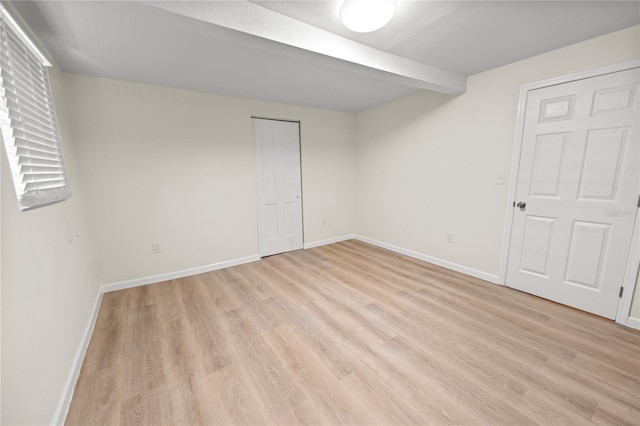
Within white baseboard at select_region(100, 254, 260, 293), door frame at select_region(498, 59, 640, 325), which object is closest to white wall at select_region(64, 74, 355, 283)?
white baseboard at select_region(100, 254, 260, 293)

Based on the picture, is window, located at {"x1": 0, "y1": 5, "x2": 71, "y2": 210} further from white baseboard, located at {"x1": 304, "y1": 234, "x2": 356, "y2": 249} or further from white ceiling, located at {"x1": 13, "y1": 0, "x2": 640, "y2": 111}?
white baseboard, located at {"x1": 304, "y1": 234, "x2": 356, "y2": 249}

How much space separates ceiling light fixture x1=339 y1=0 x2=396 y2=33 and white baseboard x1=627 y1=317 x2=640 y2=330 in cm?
302

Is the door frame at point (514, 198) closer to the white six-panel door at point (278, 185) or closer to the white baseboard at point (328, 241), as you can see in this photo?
the white baseboard at point (328, 241)

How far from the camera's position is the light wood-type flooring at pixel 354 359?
4.41 feet

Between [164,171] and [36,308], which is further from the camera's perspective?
[164,171]

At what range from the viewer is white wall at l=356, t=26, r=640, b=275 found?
2.29 metres

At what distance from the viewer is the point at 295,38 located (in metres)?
1.71

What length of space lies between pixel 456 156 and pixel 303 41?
227cm

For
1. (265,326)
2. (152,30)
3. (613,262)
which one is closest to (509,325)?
(613,262)

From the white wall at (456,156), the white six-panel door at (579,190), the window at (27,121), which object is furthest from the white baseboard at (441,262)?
the window at (27,121)

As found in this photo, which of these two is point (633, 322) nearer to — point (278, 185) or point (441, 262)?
point (441, 262)

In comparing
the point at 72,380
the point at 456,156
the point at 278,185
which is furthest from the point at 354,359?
the point at 278,185

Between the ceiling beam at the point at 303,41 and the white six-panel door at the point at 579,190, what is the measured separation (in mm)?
1196

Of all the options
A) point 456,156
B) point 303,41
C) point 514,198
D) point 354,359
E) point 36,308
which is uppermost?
point 303,41
